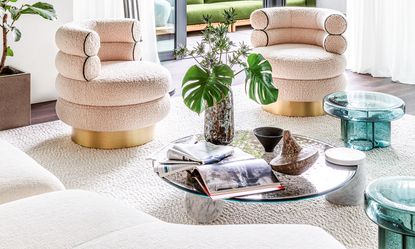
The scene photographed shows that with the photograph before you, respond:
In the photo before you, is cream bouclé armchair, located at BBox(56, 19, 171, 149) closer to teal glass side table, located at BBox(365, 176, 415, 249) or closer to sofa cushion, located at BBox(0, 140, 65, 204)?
sofa cushion, located at BBox(0, 140, 65, 204)

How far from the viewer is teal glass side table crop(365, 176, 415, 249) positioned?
1.78 metres

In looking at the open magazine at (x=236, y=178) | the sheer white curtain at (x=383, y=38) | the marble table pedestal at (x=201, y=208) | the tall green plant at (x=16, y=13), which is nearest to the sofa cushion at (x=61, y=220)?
the open magazine at (x=236, y=178)

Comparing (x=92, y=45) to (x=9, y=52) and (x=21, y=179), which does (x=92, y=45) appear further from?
(x=21, y=179)

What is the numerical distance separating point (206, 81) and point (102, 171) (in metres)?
0.94

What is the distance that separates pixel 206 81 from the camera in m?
2.51

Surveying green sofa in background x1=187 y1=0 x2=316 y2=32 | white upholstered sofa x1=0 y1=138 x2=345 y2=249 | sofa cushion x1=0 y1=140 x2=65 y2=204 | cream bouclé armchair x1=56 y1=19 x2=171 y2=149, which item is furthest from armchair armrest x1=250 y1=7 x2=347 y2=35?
green sofa in background x1=187 y1=0 x2=316 y2=32

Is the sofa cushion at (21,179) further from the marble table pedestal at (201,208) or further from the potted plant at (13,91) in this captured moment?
the potted plant at (13,91)

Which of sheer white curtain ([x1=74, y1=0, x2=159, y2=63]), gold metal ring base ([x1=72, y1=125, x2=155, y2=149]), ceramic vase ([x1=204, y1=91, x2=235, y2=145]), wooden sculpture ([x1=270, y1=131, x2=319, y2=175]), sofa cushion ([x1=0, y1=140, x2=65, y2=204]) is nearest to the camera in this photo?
sofa cushion ([x1=0, y1=140, x2=65, y2=204])

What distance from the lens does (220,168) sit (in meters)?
2.25

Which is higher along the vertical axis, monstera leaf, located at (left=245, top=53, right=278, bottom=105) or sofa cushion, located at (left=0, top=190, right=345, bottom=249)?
monstera leaf, located at (left=245, top=53, right=278, bottom=105)

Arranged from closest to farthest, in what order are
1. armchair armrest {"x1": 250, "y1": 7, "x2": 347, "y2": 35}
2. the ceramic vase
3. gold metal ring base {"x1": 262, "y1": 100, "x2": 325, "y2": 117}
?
the ceramic vase, gold metal ring base {"x1": 262, "y1": 100, "x2": 325, "y2": 117}, armchair armrest {"x1": 250, "y1": 7, "x2": 347, "y2": 35}

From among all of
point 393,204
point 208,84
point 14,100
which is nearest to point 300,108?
point 208,84

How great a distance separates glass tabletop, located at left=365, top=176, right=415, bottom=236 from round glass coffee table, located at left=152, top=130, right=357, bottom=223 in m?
0.26

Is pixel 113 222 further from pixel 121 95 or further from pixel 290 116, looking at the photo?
pixel 290 116
